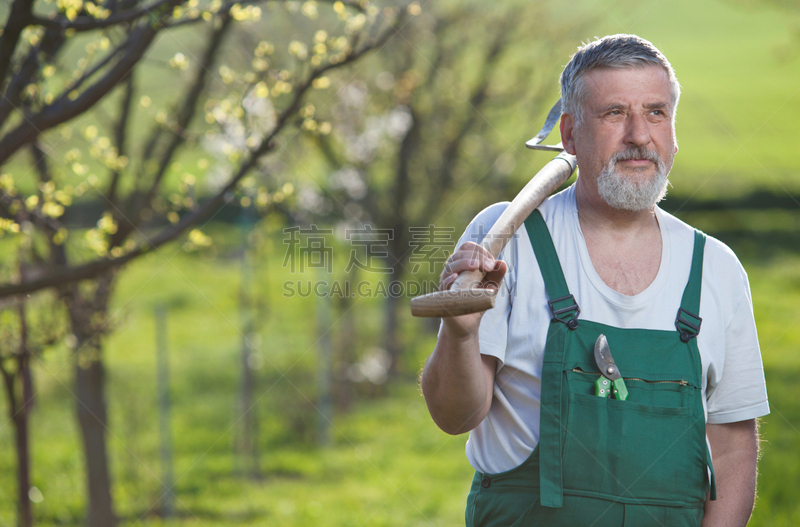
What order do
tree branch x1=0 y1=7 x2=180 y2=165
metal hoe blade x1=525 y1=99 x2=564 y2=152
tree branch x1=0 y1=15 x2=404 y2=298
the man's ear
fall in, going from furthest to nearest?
tree branch x1=0 y1=15 x2=404 y2=298
tree branch x1=0 y1=7 x2=180 y2=165
metal hoe blade x1=525 y1=99 x2=564 y2=152
the man's ear

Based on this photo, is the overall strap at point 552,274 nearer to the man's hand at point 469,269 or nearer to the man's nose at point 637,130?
the man's hand at point 469,269

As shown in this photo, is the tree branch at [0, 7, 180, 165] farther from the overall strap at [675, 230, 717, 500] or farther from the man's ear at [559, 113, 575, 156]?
the overall strap at [675, 230, 717, 500]

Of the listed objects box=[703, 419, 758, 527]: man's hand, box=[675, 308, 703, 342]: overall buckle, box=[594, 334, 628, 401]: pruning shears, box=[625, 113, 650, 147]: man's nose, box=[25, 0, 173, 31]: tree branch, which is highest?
box=[25, 0, 173, 31]: tree branch

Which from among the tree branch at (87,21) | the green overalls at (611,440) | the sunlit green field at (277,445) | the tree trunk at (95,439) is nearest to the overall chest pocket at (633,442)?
the green overalls at (611,440)

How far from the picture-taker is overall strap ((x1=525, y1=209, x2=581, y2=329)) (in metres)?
1.76

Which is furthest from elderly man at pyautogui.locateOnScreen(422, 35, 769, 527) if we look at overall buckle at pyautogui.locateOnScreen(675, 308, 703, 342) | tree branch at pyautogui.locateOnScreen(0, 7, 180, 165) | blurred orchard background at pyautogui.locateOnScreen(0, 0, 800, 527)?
tree branch at pyautogui.locateOnScreen(0, 7, 180, 165)

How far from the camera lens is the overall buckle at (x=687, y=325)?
178 centimetres

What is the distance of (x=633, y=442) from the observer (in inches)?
66.9

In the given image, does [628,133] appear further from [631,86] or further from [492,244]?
[492,244]

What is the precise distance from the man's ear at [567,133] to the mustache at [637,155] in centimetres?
16

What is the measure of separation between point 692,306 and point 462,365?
639 mm

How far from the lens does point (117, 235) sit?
441 centimetres

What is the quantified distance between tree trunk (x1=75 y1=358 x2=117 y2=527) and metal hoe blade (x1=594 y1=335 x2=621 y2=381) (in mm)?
3958

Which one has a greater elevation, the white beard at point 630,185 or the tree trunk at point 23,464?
the white beard at point 630,185
